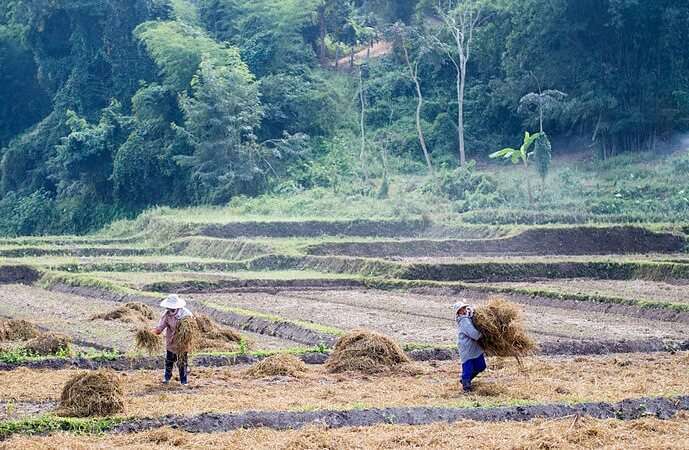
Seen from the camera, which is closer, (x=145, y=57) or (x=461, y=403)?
(x=461, y=403)

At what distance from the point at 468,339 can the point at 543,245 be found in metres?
21.1

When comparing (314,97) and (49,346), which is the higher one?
(314,97)

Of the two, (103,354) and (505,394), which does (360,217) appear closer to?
(103,354)

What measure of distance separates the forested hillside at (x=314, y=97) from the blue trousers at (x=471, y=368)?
87.6 feet

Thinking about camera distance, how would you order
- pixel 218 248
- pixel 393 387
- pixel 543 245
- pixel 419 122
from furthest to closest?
pixel 419 122 → pixel 218 248 → pixel 543 245 → pixel 393 387

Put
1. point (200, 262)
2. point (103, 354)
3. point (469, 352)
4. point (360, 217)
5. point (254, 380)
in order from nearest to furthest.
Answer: point (469, 352) → point (254, 380) → point (103, 354) → point (200, 262) → point (360, 217)

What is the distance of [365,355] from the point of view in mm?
17297

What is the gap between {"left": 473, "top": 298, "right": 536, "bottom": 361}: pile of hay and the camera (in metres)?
14.8

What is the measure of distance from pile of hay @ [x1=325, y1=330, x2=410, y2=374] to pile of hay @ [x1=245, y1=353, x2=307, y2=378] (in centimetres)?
50

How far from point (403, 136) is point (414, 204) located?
11.1 m

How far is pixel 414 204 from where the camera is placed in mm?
43156

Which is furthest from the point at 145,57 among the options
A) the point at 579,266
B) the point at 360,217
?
→ the point at 579,266

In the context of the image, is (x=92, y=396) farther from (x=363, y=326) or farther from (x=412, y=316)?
(x=412, y=316)

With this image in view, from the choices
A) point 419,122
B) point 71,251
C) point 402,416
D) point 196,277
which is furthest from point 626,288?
point 419,122
